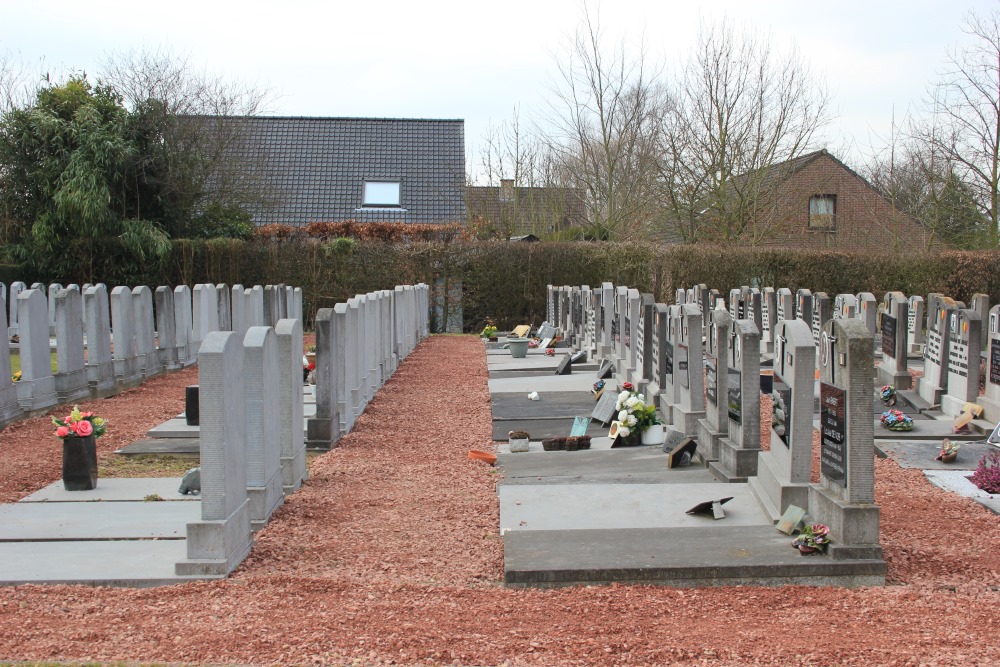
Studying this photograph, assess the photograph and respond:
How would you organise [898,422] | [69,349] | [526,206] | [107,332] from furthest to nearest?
[526,206] < [107,332] < [69,349] < [898,422]

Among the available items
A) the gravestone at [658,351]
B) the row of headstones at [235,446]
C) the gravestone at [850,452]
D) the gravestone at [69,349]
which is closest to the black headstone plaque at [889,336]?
the gravestone at [658,351]

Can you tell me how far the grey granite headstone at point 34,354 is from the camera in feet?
36.2

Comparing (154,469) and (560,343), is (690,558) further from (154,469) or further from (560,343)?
(560,343)

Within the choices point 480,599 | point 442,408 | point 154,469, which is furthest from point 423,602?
point 442,408

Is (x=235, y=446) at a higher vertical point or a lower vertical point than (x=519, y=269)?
lower

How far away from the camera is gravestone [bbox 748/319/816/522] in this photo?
19.3ft

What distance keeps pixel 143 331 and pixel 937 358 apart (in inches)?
454

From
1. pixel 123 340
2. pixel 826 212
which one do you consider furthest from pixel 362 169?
pixel 123 340

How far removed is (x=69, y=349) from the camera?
480 inches

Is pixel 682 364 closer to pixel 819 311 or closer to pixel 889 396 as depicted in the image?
pixel 889 396

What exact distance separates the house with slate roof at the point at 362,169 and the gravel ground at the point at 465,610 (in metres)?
26.0

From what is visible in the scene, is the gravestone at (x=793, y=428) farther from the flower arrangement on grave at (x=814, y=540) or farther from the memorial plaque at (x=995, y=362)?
the memorial plaque at (x=995, y=362)

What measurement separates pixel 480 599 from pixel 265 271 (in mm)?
21781

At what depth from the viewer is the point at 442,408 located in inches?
463
